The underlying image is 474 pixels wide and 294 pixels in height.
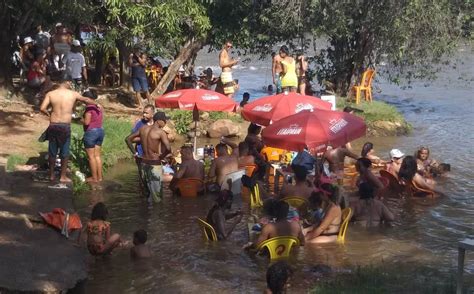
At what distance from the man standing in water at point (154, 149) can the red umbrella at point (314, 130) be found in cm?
162

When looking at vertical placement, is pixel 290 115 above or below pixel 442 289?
above

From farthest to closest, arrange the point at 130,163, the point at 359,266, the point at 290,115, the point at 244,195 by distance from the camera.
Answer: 1. the point at 130,163
2. the point at 244,195
3. the point at 290,115
4. the point at 359,266

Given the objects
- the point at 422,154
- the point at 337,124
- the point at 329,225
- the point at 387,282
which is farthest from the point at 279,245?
the point at 422,154

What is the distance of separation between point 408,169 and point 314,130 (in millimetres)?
2588

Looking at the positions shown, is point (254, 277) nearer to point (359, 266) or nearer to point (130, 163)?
point (359, 266)

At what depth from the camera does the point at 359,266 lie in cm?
842

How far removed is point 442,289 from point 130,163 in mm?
8751

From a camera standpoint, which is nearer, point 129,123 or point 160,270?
point 160,270

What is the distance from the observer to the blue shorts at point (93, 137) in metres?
12.0

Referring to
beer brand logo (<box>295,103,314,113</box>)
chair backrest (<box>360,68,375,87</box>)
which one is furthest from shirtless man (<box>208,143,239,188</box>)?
chair backrest (<box>360,68,375,87</box>)

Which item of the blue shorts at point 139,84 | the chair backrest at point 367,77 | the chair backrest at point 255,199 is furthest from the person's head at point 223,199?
the chair backrest at point 367,77

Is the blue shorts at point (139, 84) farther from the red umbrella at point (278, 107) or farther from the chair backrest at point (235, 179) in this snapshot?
the chair backrest at point (235, 179)

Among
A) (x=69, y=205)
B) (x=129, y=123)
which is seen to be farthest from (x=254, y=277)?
(x=129, y=123)

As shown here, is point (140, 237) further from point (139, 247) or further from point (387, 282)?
point (387, 282)
